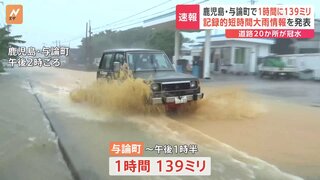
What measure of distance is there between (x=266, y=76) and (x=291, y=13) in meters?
23.6

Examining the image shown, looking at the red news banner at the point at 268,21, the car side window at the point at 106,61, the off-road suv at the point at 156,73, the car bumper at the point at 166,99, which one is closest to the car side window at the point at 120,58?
the off-road suv at the point at 156,73

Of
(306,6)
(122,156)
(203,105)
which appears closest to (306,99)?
(203,105)

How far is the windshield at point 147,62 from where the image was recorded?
1017 centimetres

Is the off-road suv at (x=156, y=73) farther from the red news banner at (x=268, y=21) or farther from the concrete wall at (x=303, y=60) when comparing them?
the concrete wall at (x=303, y=60)

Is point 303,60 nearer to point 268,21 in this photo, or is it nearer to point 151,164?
point 268,21

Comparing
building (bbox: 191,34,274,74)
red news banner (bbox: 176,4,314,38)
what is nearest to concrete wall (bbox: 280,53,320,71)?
building (bbox: 191,34,274,74)

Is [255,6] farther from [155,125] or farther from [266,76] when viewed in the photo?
[266,76]

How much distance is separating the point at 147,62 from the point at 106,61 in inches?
60.9

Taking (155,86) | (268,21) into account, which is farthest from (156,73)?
(268,21)

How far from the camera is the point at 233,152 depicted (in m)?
5.85

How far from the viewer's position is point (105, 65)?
11406 millimetres

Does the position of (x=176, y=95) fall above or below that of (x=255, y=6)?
below

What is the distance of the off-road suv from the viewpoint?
906 cm

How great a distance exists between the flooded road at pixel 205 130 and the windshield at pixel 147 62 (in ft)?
3.28
